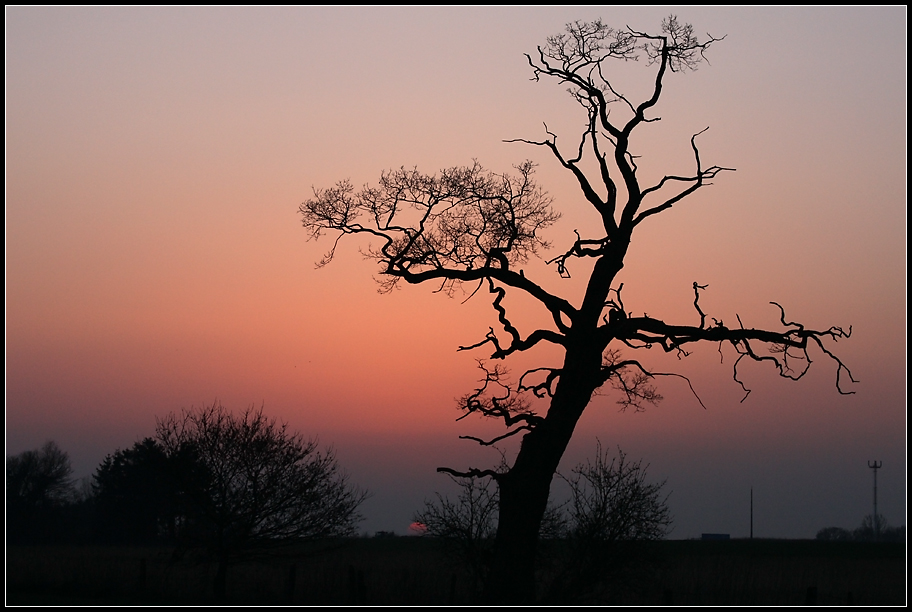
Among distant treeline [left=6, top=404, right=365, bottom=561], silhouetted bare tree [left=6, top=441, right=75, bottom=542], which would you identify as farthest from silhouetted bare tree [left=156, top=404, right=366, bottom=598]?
silhouetted bare tree [left=6, top=441, right=75, bottom=542]

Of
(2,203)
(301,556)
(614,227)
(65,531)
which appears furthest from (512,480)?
(65,531)

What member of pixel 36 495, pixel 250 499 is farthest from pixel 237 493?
pixel 36 495

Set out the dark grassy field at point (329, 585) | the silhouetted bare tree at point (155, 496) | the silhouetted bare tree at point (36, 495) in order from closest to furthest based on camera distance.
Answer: the dark grassy field at point (329, 585), the silhouetted bare tree at point (155, 496), the silhouetted bare tree at point (36, 495)

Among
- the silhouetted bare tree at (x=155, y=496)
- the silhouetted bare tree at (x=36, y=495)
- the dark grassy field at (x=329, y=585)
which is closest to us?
the dark grassy field at (x=329, y=585)

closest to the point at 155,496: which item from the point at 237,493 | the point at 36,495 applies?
the point at 237,493

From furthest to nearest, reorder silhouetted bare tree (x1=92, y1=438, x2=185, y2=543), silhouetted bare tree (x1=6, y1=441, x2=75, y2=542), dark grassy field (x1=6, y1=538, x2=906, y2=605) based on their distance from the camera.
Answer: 1. silhouetted bare tree (x1=6, y1=441, x2=75, y2=542)
2. silhouetted bare tree (x1=92, y1=438, x2=185, y2=543)
3. dark grassy field (x1=6, y1=538, x2=906, y2=605)

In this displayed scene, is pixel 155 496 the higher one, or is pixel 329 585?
pixel 155 496

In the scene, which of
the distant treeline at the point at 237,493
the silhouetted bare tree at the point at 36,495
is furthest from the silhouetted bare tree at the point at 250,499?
the silhouetted bare tree at the point at 36,495

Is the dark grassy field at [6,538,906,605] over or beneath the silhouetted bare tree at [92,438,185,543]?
beneath

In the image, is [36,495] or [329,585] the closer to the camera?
[329,585]

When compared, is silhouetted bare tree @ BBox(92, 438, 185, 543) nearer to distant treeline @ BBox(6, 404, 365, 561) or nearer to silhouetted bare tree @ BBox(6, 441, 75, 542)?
distant treeline @ BBox(6, 404, 365, 561)

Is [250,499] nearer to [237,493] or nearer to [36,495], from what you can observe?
[237,493]

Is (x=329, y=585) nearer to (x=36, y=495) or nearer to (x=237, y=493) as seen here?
(x=237, y=493)

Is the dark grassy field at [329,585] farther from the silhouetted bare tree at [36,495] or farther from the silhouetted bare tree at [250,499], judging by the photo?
the silhouetted bare tree at [36,495]
